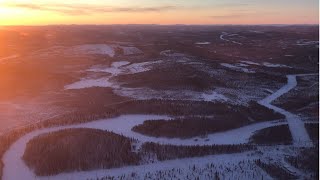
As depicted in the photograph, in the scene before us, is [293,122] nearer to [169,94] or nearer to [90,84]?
[169,94]

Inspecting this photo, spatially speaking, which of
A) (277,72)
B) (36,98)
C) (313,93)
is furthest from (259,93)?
(36,98)

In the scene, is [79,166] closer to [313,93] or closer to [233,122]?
[233,122]

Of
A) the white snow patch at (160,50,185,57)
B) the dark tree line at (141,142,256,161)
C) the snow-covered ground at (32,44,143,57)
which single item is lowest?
the snow-covered ground at (32,44,143,57)

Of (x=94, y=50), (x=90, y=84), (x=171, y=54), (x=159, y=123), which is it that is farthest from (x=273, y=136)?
(x=94, y=50)

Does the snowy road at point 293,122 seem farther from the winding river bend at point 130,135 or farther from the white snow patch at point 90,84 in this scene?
the white snow patch at point 90,84

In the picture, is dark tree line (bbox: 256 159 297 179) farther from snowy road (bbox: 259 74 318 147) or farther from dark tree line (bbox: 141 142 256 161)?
snowy road (bbox: 259 74 318 147)

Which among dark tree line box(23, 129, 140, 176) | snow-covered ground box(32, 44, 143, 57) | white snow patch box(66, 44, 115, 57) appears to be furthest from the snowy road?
white snow patch box(66, 44, 115, 57)

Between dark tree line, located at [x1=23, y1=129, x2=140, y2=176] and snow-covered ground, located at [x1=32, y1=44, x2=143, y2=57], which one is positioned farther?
snow-covered ground, located at [x1=32, y1=44, x2=143, y2=57]

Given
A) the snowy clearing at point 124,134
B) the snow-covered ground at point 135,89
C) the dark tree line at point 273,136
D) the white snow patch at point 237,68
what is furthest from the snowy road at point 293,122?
the white snow patch at point 237,68
